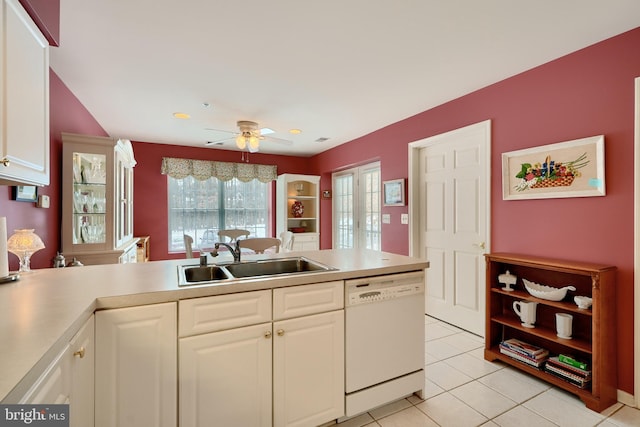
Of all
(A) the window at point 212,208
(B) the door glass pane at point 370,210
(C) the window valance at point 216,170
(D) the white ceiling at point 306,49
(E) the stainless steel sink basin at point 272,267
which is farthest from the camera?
(A) the window at point 212,208

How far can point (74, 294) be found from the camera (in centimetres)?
127

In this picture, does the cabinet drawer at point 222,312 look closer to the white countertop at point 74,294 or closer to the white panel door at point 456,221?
the white countertop at point 74,294

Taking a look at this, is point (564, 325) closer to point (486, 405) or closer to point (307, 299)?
point (486, 405)

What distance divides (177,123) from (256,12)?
2544 mm

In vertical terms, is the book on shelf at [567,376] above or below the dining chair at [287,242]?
below

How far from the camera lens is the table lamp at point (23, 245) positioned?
1606 millimetres

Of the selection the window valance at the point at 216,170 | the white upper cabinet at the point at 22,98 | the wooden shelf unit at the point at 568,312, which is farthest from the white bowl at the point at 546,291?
the window valance at the point at 216,170

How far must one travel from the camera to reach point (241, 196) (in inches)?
221

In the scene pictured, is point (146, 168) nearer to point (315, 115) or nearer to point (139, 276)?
point (315, 115)

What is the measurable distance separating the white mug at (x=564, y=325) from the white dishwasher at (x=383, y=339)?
41.7 inches

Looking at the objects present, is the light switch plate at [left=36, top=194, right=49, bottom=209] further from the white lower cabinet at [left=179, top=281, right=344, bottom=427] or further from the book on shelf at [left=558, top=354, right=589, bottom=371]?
the book on shelf at [left=558, top=354, right=589, bottom=371]

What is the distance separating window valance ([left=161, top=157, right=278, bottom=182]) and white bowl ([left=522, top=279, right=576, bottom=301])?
172 inches

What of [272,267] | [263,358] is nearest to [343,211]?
[272,267]

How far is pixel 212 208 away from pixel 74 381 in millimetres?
4587
